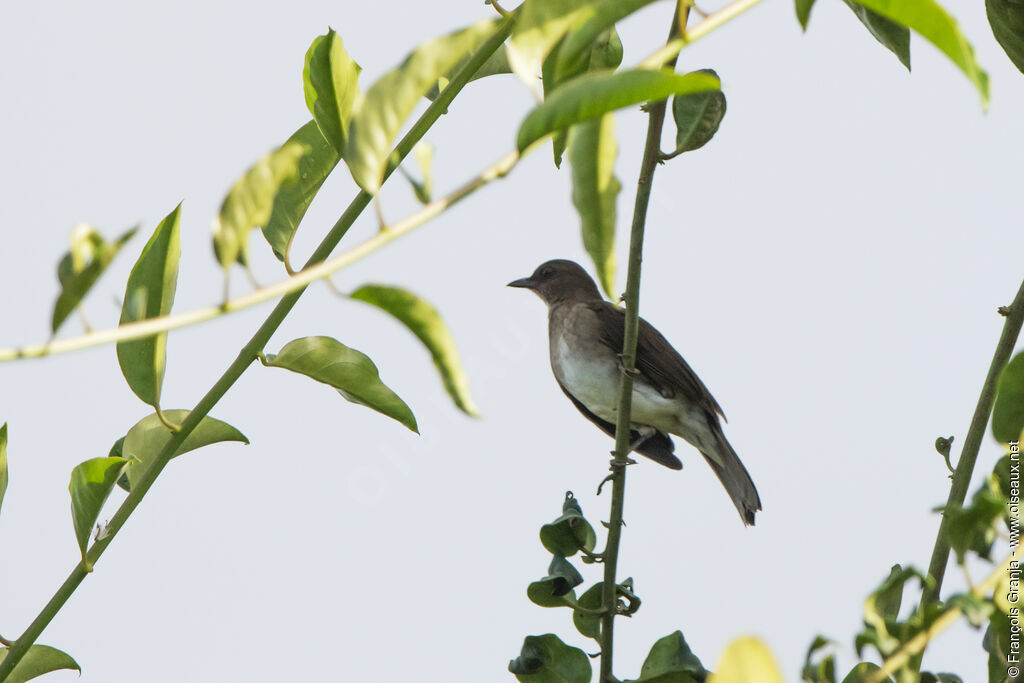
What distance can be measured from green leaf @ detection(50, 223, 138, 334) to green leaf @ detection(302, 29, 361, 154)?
252mm

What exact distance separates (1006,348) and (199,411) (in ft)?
→ 3.32

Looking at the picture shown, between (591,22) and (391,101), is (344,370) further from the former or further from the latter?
(591,22)

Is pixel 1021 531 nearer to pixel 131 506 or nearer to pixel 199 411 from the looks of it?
pixel 199 411

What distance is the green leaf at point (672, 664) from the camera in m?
1.71

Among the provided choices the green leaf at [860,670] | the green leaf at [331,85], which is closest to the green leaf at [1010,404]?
the green leaf at [860,670]

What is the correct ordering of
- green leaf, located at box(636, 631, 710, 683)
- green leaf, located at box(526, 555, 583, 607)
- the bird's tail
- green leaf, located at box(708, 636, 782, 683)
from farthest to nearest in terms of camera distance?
the bird's tail, green leaf, located at box(526, 555, 583, 607), green leaf, located at box(636, 631, 710, 683), green leaf, located at box(708, 636, 782, 683)

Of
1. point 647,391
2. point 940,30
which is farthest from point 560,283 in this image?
point 940,30

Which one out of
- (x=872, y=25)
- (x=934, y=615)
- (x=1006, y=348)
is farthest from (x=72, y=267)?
(x=1006, y=348)

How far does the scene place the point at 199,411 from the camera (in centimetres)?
133

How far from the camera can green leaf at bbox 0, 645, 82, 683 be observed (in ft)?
5.31

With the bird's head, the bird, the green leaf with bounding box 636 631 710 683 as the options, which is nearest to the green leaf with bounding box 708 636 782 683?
the green leaf with bounding box 636 631 710 683

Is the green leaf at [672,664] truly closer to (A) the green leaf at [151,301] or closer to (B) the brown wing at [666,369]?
(A) the green leaf at [151,301]

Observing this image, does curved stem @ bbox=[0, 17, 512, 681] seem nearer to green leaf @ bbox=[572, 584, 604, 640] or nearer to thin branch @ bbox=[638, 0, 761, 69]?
thin branch @ bbox=[638, 0, 761, 69]

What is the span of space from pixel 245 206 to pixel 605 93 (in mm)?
327
